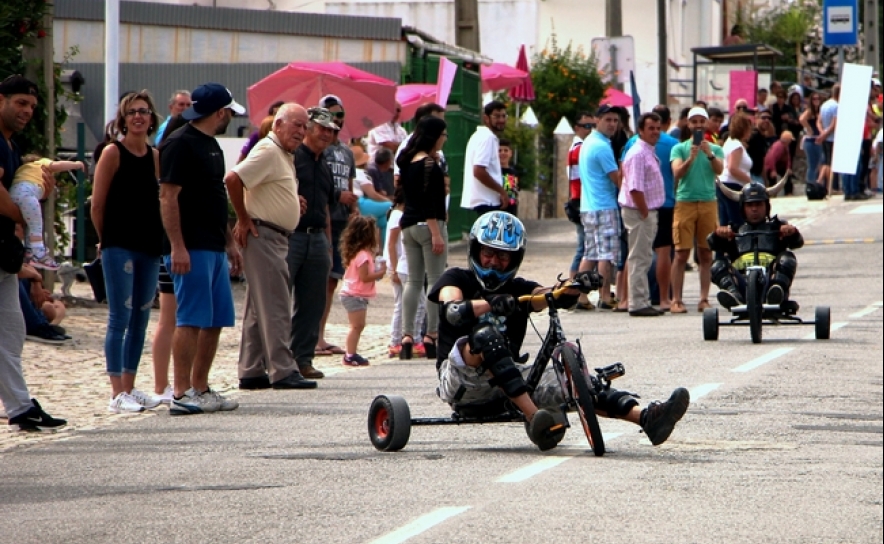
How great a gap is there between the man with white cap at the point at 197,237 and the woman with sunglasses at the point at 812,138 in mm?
23684

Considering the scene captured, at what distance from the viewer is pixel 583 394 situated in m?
8.98

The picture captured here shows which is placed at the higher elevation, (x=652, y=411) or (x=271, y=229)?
(x=271, y=229)

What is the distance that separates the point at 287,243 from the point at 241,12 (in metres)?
16.8

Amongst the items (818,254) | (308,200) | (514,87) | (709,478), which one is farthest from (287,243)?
(514,87)

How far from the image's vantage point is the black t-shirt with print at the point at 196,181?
1139 cm

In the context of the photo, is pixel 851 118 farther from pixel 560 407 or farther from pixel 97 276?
pixel 560 407

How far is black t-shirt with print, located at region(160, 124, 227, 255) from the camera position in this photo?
448 inches

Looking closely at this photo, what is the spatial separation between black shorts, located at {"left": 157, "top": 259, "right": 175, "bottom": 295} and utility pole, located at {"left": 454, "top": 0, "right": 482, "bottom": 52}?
2161cm

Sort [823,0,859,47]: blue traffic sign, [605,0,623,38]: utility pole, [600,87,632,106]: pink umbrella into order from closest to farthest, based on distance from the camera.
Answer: [823,0,859,47]: blue traffic sign → [605,0,623,38]: utility pole → [600,87,632,106]: pink umbrella

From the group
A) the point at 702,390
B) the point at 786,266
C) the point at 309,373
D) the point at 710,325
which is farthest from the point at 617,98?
the point at 702,390

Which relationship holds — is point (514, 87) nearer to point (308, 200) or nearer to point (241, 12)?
point (241, 12)

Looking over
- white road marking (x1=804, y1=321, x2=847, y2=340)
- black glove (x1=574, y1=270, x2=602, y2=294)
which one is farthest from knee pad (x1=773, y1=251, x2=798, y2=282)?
black glove (x1=574, y1=270, x2=602, y2=294)

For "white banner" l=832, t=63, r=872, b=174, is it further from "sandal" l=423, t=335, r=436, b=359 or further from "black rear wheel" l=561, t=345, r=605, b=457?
"black rear wheel" l=561, t=345, r=605, b=457

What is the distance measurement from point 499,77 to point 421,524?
85.2ft
